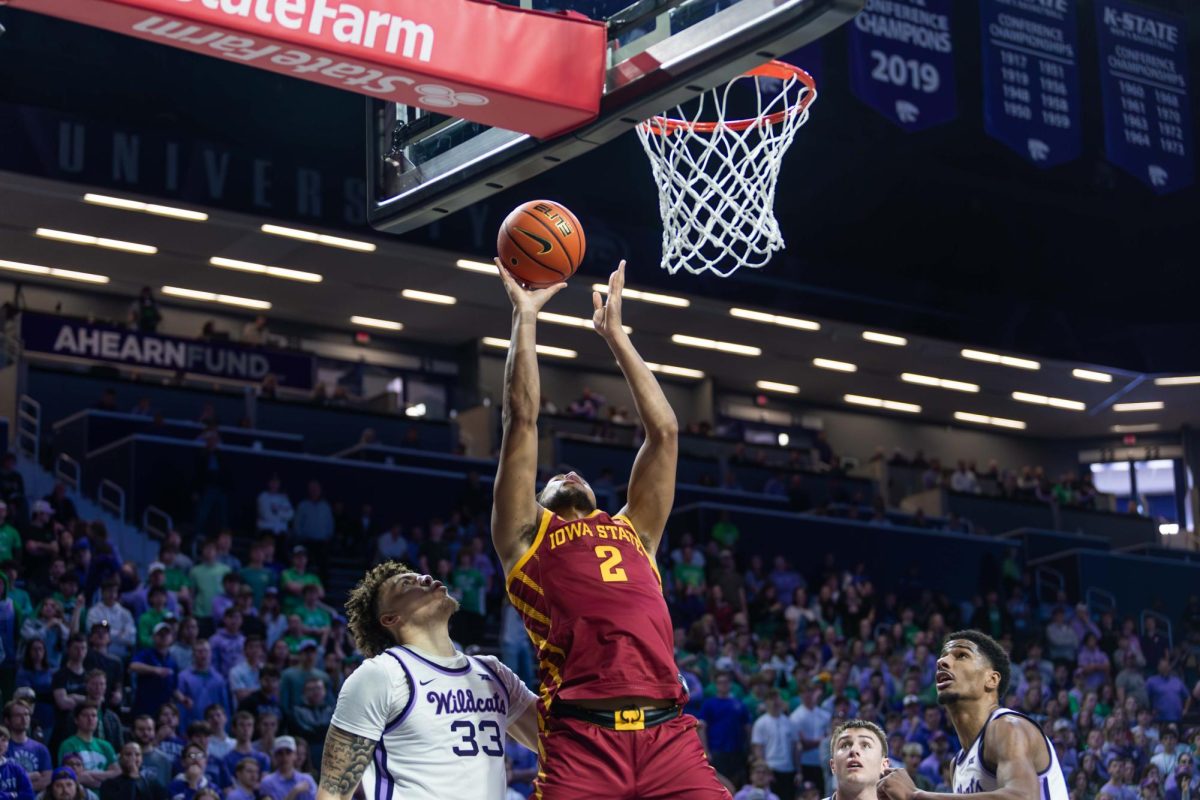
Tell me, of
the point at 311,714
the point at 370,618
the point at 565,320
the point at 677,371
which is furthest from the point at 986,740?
the point at 677,371

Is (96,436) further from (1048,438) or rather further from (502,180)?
(1048,438)

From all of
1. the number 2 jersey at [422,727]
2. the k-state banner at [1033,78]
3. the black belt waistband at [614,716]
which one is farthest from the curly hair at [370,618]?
the k-state banner at [1033,78]

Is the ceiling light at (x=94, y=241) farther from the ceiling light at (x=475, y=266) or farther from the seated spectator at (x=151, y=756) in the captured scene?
the seated spectator at (x=151, y=756)

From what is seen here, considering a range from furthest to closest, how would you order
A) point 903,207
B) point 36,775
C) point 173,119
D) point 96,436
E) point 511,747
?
point 903,207, point 173,119, point 96,436, point 511,747, point 36,775

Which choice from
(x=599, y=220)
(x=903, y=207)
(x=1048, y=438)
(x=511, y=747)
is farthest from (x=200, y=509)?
(x=1048, y=438)

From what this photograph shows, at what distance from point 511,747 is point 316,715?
191cm

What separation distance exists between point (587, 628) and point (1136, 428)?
29.3 metres

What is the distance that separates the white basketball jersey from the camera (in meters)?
5.57

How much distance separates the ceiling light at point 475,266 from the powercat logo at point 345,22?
1762cm

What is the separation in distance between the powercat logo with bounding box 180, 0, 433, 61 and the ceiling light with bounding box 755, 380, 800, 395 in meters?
25.1

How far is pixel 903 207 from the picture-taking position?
28.2 metres

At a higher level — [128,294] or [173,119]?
Answer: [173,119]

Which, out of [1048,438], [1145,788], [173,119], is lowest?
[1145,788]

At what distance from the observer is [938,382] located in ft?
98.9
